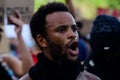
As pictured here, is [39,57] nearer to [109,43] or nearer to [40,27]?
[40,27]

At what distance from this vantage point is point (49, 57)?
4.20 m

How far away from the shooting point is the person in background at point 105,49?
4961mm

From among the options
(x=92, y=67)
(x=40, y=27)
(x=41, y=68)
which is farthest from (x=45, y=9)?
(x=92, y=67)

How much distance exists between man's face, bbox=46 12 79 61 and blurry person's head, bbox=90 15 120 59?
0.96 metres

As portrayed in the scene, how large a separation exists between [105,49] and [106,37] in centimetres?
13

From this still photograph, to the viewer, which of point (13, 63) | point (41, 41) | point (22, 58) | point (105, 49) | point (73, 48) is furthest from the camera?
point (13, 63)

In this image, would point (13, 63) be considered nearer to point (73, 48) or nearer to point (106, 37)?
point (106, 37)

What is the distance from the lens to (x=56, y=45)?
4.14m

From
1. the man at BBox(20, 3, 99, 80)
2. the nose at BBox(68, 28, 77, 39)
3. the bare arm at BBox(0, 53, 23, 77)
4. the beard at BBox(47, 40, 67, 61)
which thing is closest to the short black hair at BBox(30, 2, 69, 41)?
the man at BBox(20, 3, 99, 80)

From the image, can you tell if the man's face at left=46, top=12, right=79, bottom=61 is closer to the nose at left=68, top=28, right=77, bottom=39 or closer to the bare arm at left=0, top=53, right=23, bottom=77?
the nose at left=68, top=28, right=77, bottom=39

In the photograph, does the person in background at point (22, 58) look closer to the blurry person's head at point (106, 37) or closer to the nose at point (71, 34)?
the blurry person's head at point (106, 37)

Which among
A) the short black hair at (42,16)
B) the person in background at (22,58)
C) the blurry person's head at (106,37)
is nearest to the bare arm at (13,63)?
the person in background at (22,58)

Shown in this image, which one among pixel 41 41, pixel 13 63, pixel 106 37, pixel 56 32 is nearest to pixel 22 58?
pixel 13 63

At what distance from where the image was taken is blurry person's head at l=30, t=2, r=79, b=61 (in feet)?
13.4
